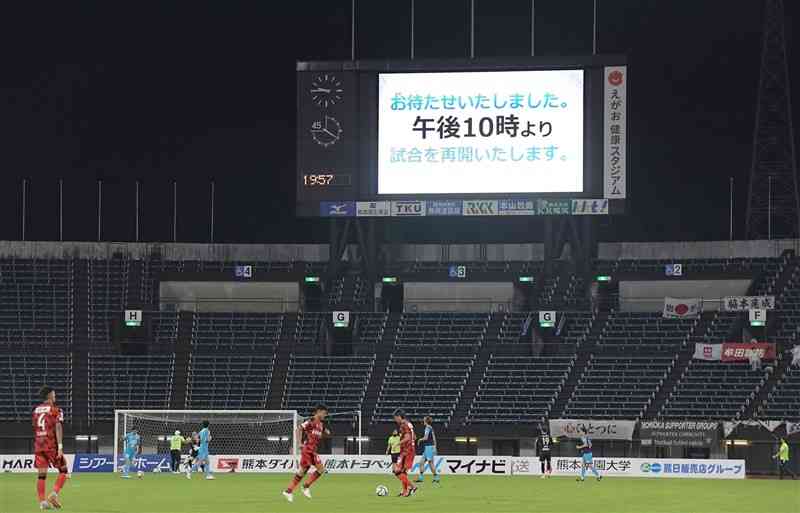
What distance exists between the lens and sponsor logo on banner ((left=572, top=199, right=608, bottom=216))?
216 feet

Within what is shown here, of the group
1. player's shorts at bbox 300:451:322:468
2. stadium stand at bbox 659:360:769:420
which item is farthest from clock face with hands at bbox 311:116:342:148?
player's shorts at bbox 300:451:322:468

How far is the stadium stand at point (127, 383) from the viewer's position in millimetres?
71312

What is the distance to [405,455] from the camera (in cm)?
3997

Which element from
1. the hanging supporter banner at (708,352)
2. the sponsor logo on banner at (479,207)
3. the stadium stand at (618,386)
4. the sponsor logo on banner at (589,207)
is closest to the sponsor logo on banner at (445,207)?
the sponsor logo on banner at (479,207)

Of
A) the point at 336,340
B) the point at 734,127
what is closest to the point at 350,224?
the point at 336,340

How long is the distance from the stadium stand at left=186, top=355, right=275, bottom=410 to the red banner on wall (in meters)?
22.0

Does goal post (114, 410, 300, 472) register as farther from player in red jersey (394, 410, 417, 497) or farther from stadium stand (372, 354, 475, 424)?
player in red jersey (394, 410, 417, 497)

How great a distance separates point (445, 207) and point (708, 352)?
584 inches

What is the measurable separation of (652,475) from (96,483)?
22525 millimetres

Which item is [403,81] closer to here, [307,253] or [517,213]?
[517,213]

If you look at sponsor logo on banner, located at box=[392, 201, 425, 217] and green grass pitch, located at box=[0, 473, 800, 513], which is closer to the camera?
green grass pitch, located at box=[0, 473, 800, 513]

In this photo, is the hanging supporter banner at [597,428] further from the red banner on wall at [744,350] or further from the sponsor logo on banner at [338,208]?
the sponsor logo on banner at [338,208]

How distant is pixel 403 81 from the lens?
Result: 66625 mm

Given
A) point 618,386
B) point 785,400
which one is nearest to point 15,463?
point 618,386
